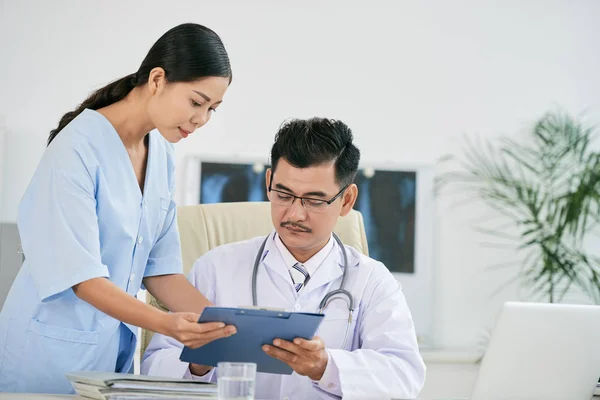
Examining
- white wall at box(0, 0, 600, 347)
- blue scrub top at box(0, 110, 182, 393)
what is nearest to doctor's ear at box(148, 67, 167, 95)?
blue scrub top at box(0, 110, 182, 393)

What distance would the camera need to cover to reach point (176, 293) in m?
1.88

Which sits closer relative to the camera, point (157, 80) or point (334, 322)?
point (157, 80)

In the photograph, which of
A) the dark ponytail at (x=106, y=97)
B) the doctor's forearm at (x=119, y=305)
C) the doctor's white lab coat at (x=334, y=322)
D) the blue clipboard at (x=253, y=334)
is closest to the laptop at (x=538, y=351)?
the doctor's white lab coat at (x=334, y=322)

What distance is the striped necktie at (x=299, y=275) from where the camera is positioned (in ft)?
6.43

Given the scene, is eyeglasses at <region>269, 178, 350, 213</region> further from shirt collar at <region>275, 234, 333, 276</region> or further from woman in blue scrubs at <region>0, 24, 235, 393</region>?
woman in blue scrubs at <region>0, 24, 235, 393</region>

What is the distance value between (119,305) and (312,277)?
0.57 m

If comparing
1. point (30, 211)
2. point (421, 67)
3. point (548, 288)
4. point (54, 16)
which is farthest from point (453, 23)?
point (30, 211)

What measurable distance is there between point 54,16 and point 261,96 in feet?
3.57

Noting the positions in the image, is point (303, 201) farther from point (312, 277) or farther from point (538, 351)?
point (538, 351)

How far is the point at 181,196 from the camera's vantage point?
3.82m

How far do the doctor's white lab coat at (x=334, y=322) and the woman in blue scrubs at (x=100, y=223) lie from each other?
152mm

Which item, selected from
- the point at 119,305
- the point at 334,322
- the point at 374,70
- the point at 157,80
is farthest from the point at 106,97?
the point at 374,70

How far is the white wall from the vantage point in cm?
377

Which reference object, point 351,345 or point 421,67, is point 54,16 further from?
point 351,345
